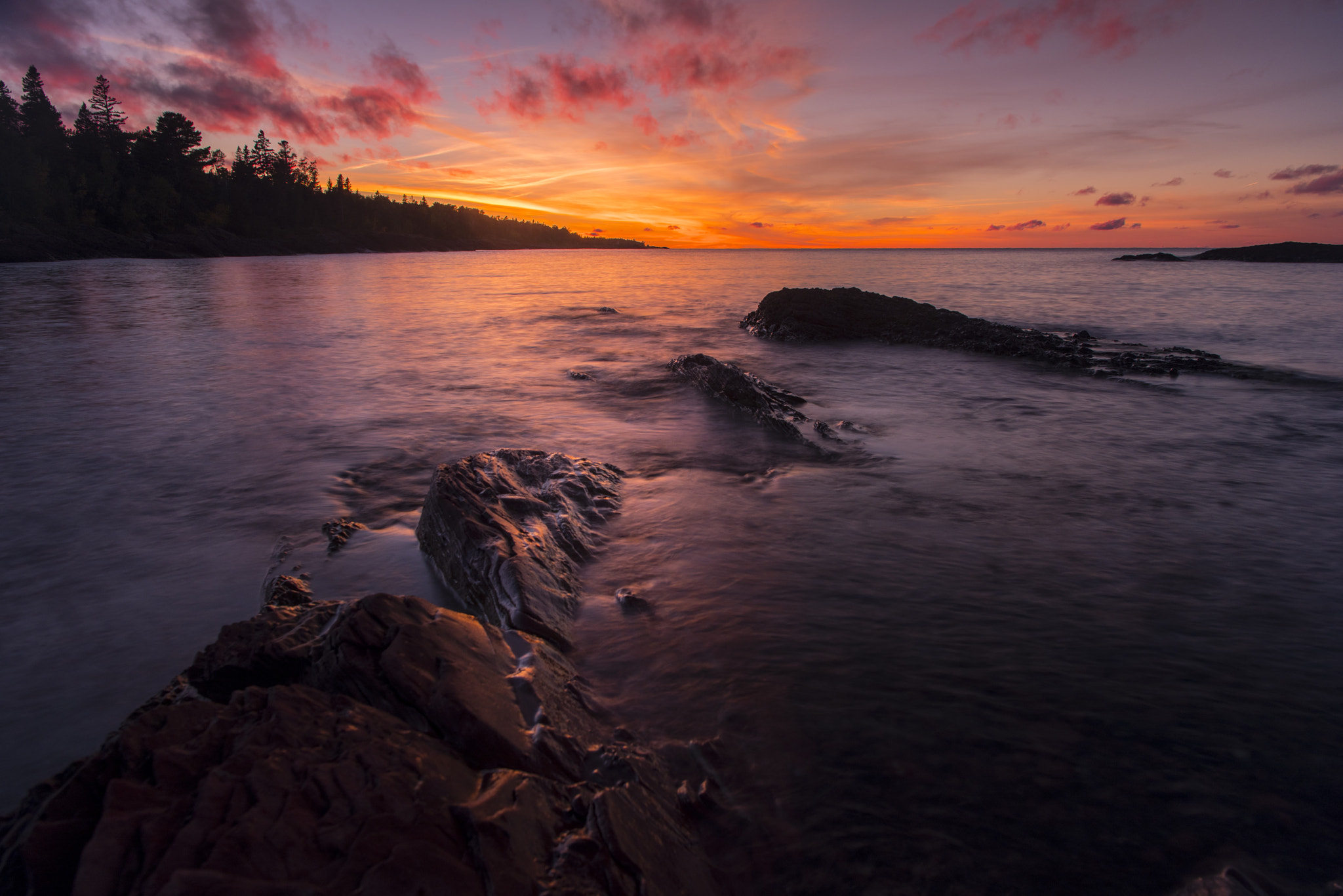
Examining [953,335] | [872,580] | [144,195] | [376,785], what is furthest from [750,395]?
[144,195]

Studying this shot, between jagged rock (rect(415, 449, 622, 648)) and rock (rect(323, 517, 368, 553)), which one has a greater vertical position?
jagged rock (rect(415, 449, 622, 648))

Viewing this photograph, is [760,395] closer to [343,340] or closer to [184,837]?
[184,837]

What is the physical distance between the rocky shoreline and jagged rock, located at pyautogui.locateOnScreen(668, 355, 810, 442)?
5.73 m

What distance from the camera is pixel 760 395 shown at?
9180 millimetres

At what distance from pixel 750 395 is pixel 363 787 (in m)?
8.00

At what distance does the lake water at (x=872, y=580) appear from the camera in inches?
98.7

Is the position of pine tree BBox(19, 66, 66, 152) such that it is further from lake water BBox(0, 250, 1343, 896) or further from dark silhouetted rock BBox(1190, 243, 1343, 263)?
dark silhouetted rock BBox(1190, 243, 1343, 263)

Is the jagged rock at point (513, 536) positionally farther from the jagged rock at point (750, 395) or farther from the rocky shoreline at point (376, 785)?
the jagged rock at point (750, 395)

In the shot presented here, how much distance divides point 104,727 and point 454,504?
2110mm

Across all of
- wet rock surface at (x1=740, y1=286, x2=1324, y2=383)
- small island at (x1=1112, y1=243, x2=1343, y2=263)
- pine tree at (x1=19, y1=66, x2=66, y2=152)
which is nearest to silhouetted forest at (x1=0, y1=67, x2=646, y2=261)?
pine tree at (x1=19, y1=66, x2=66, y2=152)

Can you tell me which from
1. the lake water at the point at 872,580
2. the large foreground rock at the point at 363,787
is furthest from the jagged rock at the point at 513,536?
the large foreground rock at the point at 363,787

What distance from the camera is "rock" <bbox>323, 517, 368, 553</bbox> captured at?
4715mm

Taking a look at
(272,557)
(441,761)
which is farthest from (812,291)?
(441,761)

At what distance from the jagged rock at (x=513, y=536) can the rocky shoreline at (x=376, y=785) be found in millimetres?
388
